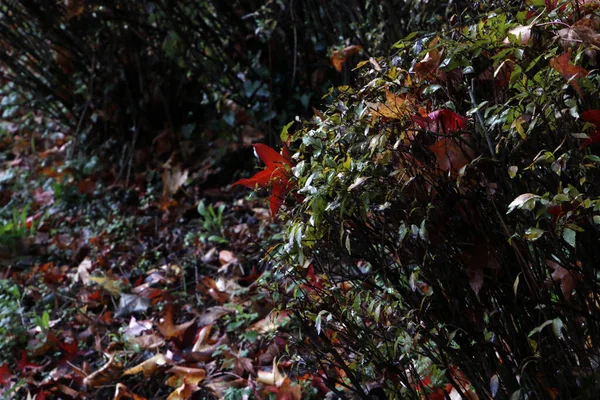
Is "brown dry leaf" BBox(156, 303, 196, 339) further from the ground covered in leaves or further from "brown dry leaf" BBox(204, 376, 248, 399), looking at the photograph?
"brown dry leaf" BBox(204, 376, 248, 399)

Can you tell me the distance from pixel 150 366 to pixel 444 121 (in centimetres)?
195

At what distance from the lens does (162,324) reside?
311 centimetres

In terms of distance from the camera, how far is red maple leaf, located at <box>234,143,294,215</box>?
160 cm

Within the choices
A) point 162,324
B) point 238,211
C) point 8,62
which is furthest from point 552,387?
point 8,62

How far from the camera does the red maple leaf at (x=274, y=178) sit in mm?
1604

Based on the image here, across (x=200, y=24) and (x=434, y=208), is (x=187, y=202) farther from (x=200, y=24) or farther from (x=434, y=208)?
(x=434, y=208)

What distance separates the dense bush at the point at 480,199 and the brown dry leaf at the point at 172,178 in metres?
3.30

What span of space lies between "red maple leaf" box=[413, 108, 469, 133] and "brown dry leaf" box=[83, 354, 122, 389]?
210 cm

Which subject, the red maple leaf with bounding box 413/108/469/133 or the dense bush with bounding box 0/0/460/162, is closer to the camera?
the red maple leaf with bounding box 413/108/469/133

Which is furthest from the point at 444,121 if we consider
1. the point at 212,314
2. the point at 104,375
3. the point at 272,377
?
→ the point at 104,375

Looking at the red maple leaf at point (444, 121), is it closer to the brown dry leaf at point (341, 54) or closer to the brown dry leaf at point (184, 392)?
the brown dry leaf at point (184, 392)

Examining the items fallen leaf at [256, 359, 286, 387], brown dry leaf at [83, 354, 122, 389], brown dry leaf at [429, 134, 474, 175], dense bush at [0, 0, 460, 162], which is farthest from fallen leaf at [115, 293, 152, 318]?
brown dry leaf at [429, 134, 474, 175]

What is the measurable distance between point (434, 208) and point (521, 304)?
0.31 m

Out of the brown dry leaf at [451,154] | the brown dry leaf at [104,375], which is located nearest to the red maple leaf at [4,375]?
the brown dry leaf at [104,375]
